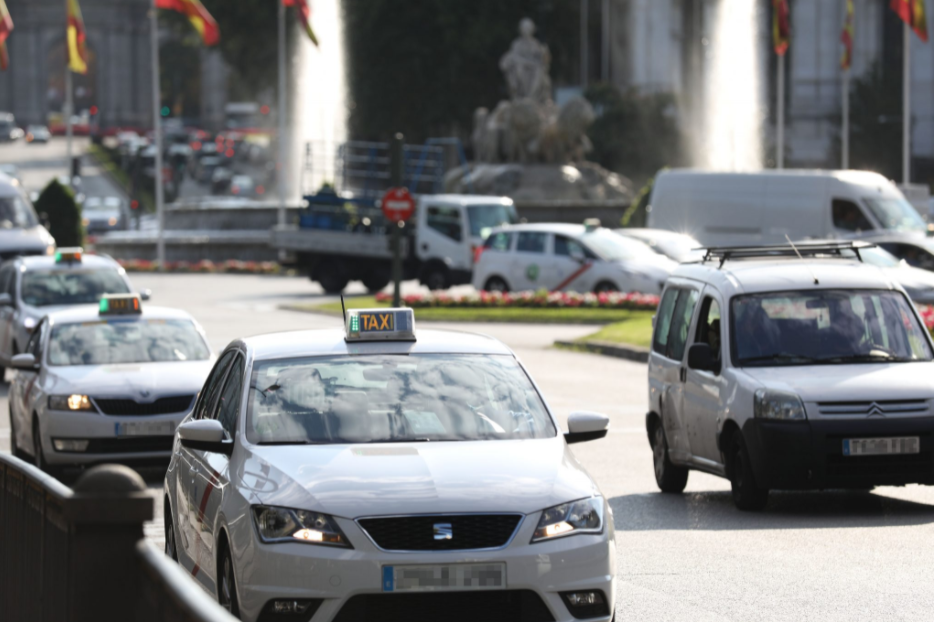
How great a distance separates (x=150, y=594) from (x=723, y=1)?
74328mm

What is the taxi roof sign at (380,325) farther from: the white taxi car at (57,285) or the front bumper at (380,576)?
the white taxi car at (57,285)

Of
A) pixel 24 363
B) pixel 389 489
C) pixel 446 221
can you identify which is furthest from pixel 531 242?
pixel 389 489

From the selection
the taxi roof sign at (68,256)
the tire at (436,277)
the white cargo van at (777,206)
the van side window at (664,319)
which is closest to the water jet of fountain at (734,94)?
the white cargo van at (777,206)

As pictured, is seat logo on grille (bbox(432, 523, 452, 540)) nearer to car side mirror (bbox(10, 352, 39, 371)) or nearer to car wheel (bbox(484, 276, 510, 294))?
car side mirror (bbox(10, 352, 39, 371))

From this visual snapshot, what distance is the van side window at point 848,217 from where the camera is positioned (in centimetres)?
3431

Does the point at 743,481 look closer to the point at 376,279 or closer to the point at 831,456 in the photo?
the point at 831,456

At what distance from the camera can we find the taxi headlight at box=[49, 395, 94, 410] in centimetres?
1391

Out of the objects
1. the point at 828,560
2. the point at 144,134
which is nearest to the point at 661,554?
the point at 828,560

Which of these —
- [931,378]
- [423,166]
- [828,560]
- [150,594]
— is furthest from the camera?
[423,166]

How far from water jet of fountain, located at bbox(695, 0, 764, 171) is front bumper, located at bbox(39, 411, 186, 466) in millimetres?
54325

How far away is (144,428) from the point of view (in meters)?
13.8

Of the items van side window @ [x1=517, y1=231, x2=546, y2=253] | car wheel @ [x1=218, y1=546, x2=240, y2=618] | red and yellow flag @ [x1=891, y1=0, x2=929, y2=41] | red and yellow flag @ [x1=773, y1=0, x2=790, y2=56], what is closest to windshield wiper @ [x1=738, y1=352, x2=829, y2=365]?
car wheel @ [x1=218, y1=546, x2=240, y2=618]

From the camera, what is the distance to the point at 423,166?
49.2 metres

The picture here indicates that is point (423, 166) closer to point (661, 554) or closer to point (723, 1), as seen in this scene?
point (723, 1)
